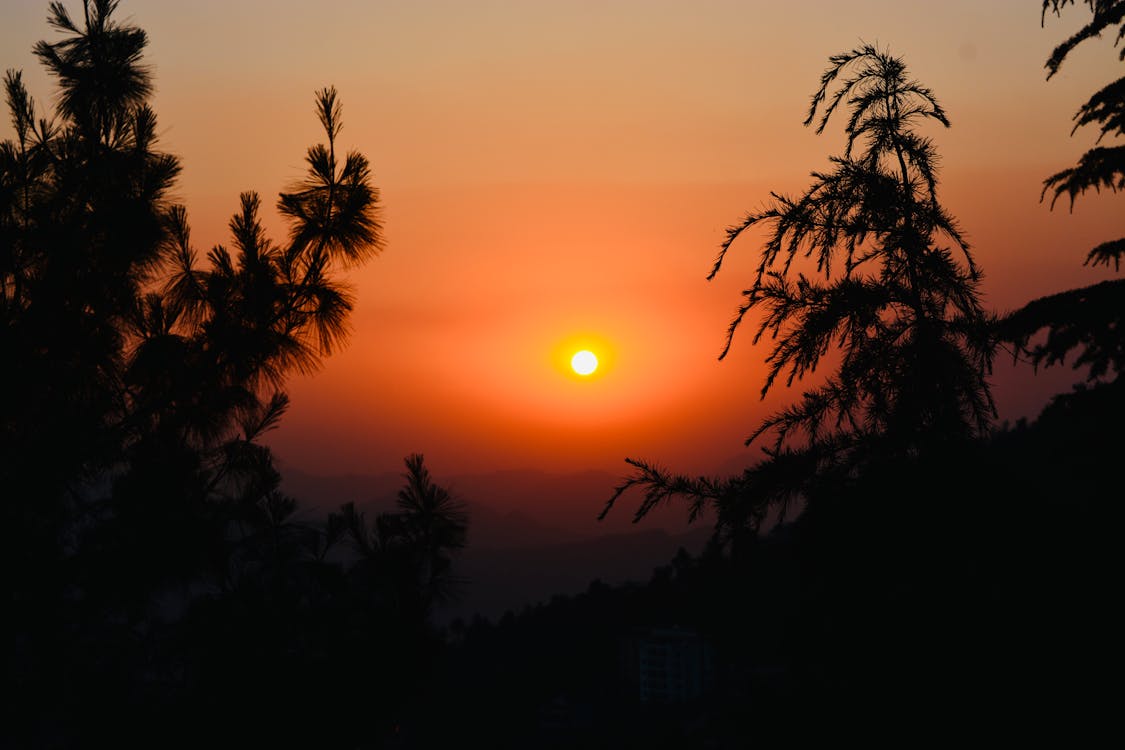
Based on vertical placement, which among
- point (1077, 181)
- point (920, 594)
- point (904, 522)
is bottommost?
point (920, 594)

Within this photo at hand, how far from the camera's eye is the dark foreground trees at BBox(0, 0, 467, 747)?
7875mm

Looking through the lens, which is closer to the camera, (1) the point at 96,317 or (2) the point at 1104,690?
(2) the point at 1104,690

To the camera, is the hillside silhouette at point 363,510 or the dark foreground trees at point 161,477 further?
the dark foreground trees at point 161,477

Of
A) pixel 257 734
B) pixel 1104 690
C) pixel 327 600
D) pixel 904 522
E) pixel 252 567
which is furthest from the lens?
pixel 252 567

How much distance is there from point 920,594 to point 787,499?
0.76 meters

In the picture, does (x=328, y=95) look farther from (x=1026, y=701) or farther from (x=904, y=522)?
(x=1026, y=701)

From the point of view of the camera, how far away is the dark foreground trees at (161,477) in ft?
25.8

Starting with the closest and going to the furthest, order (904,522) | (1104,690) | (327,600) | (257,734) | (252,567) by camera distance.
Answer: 1. (1104,690)
2. (904,522)
3. (257,734)
4. (327,600)
5. (252,567)

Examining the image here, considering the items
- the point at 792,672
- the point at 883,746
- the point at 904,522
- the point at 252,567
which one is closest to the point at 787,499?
the point at 904,522

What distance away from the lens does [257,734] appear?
7.60 meters

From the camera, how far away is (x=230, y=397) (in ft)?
30.8

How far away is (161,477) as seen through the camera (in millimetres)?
8844

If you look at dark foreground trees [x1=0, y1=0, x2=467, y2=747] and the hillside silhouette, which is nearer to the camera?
the hillside silhouette

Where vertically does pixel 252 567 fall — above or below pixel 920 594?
above
